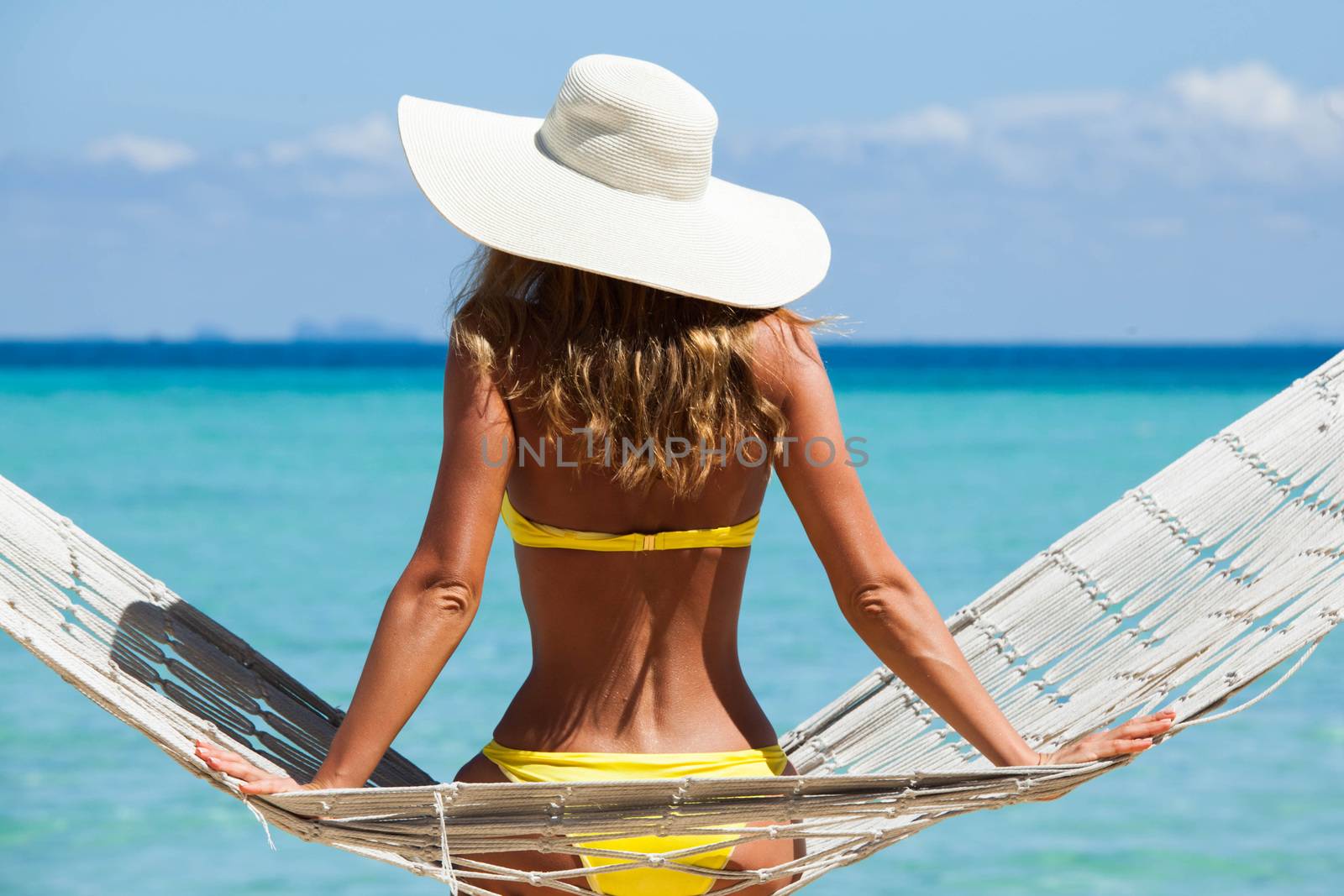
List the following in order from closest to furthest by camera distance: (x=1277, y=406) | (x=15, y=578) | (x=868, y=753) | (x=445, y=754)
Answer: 1. (x=15, y=578)
2. (x=868, y=753)
3. (x=1277, y=406)
4. (x=445, y=754)

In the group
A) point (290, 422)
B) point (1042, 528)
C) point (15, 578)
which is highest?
point (290, 422)

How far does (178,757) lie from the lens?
1.42 metres

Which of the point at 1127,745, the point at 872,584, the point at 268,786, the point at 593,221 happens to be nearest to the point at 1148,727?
the point at 1127,745

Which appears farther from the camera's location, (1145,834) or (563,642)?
(1145,834)

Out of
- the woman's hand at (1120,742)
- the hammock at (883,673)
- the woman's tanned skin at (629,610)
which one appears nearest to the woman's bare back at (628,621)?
the woman's tanned skin at (629,610)

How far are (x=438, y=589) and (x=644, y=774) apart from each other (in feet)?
0.95

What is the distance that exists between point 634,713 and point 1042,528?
10.3m

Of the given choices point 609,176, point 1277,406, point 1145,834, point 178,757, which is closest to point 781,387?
point 609,176

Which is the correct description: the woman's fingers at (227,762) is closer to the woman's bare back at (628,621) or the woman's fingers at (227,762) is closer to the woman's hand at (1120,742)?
the woman's bare back at (628,621)

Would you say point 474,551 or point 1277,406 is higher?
point 1277,406

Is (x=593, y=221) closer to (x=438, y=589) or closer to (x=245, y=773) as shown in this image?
(x=438, y=589)

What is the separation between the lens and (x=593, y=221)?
1.44 m

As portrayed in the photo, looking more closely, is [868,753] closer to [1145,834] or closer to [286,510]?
[1145,834]

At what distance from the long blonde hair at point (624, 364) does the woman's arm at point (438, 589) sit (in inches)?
1.6
